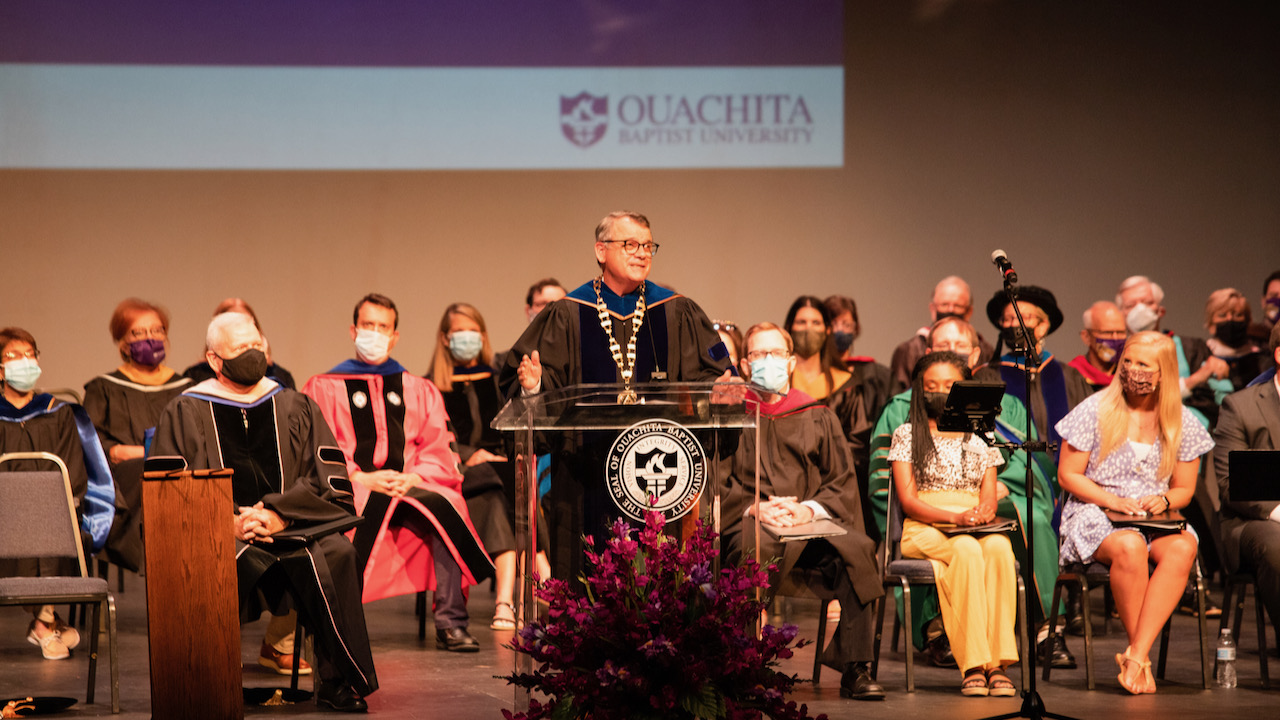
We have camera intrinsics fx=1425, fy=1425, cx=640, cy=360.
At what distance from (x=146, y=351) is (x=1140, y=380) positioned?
4346mm

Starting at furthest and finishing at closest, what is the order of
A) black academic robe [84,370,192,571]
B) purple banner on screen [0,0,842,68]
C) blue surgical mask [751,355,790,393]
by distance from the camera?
purple banner on screen [0,0,842,68], black academic robe [84,370,192,571], blue surgical mask [751,355,790,393]

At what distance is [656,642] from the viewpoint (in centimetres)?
322

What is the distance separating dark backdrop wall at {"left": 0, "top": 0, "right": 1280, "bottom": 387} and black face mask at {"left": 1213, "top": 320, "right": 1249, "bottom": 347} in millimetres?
1554

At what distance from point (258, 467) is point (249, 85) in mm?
4032

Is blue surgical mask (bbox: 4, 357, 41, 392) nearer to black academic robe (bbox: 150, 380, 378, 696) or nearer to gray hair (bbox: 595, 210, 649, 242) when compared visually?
black academic robe (bbox: 150, 380, 378, 696)

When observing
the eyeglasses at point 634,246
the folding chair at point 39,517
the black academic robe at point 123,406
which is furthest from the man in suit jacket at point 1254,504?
the black academic robe at point 123,406

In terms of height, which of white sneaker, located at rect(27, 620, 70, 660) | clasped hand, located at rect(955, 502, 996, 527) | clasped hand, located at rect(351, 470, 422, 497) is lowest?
white sneaker, located at rect(27, 620, 70, 660)

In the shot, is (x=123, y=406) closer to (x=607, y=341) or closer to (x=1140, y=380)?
(x=607, y=341)

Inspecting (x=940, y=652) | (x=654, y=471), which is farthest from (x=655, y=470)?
(x=940, y=652)

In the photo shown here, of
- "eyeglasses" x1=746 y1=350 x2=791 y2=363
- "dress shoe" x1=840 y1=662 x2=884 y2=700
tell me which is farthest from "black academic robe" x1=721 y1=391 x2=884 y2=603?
"dress shoe" x1=840 y1=662 x2=884 y2=700

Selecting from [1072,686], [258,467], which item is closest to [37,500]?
[258,467]

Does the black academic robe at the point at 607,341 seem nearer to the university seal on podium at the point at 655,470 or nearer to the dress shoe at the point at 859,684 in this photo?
the university seal on podium at the point at 655,470

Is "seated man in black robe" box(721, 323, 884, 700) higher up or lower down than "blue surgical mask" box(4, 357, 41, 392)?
lower down

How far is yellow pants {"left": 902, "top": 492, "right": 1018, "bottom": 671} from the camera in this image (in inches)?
193
